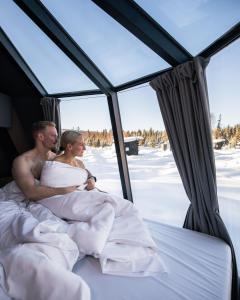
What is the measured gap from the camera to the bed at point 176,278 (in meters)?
0.99

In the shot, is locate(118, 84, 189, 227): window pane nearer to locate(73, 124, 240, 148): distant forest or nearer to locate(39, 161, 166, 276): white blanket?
locate(73, 124, 240, 148): distant forest

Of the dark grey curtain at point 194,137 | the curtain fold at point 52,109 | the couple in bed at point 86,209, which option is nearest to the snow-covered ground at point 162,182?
the dark grey curtain at point 194,137

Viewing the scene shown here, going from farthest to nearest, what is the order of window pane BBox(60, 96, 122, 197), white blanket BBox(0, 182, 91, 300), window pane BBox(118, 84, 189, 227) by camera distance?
1. window pane BBox(60, 96, 122, 197)
2. window pane BBox(118, 84, 189, 227)
3. white blanket BBox(0, 182, 91, 300)

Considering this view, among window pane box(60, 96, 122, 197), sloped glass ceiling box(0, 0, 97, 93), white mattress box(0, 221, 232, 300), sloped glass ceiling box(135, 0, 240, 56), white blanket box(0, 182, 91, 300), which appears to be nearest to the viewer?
white blanket box(0, 182, 91, 300)

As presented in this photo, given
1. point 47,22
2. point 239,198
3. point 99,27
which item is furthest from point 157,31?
point 239,198

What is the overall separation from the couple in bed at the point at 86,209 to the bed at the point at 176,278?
61 millimetres

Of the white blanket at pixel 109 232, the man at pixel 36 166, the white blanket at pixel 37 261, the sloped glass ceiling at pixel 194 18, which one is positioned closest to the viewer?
the white blanket at pixel 37 261

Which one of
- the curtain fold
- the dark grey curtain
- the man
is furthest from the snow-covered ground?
the man

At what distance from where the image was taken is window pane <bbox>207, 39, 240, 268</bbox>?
167 cm

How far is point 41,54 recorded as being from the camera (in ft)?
9.25

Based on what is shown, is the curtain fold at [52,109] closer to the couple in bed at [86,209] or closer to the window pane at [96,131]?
the window pane at [96,131]

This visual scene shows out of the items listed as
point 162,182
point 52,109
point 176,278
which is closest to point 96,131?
point 52,109

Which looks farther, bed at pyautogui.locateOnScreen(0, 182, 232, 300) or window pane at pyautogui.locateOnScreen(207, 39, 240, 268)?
window pane at pyautogui.locateOnScreen(207, 39, 240, 268)

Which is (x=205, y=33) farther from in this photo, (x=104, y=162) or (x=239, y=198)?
(x=104, y=162)
